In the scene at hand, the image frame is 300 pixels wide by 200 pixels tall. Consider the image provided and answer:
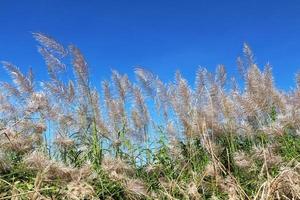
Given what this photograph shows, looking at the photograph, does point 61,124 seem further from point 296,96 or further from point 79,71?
point 296,96

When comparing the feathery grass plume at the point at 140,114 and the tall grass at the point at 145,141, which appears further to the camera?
the feathery grass plume at the point at 140,114

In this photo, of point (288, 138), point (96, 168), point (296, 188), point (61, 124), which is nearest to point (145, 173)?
point (96, 168)

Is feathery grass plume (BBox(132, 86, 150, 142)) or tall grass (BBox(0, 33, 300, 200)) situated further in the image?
feathery grass plume (BBox(132, 86, 150, 142))

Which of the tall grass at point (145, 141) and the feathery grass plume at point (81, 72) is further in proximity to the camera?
the feathery grass plume at point (81, 72)

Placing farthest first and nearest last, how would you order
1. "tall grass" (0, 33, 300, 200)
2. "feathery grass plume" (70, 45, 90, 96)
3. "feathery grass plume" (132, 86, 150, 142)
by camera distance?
"feathery grass plume" (132, 86, 150, 142) → "feathery grass plume" (70, 45, 90, 96) → "tall grass" (0, 33, 300, 200)

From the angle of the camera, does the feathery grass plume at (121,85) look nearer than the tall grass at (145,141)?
No

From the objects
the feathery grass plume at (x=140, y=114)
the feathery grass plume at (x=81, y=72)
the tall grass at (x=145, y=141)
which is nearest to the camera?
the tall grass at (x=145, y=141)

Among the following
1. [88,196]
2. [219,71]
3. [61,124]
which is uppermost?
[219,71]

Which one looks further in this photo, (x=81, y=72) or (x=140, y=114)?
(x=140, y=114)

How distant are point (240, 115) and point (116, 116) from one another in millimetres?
1467

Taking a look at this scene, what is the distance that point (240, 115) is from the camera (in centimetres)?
482

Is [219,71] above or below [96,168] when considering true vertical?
above

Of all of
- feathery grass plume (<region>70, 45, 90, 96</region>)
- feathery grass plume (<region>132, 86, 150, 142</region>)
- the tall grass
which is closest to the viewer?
the tall grass

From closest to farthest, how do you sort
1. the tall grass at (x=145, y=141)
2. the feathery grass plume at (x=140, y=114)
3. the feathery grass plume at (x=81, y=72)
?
the tall grass at (x=145, y=141)
the feathery grass plume at (x=81, y=72)
the feathery grass plume at (x=140, y=114)
